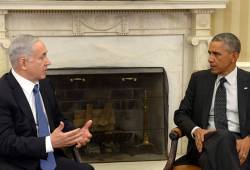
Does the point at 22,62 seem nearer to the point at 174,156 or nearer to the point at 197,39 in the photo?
the point at 174,156

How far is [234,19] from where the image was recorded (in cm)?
399

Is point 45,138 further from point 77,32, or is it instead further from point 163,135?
point 163,135

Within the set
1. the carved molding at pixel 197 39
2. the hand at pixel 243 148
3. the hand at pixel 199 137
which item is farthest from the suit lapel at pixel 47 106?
the carved molding at pixel 197 39

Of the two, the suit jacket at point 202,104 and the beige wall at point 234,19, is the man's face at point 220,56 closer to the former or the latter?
the suit jacket at point 202,104

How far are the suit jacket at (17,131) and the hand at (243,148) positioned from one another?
3.52 feet

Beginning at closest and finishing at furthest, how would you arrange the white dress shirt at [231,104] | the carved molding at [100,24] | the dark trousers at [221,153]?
the dark trousers at [221,153], the white dress shirt at [231,104], the carved molding at [100,24]

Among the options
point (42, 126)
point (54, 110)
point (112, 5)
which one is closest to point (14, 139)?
point (42, 126)

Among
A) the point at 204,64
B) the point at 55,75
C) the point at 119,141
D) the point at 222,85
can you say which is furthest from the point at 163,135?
the point at 222,85

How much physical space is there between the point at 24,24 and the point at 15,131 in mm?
1701

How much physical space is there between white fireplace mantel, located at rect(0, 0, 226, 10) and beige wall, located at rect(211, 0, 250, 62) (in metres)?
0.16

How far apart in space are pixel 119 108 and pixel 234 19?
1259 millimetres

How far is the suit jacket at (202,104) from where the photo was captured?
8.98 ft

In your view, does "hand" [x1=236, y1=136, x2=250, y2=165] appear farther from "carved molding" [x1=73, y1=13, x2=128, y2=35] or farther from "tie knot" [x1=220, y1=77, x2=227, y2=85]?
"carved molding" [x1=73, y1=13, x2=128, y2=35]

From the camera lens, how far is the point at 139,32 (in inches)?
155
